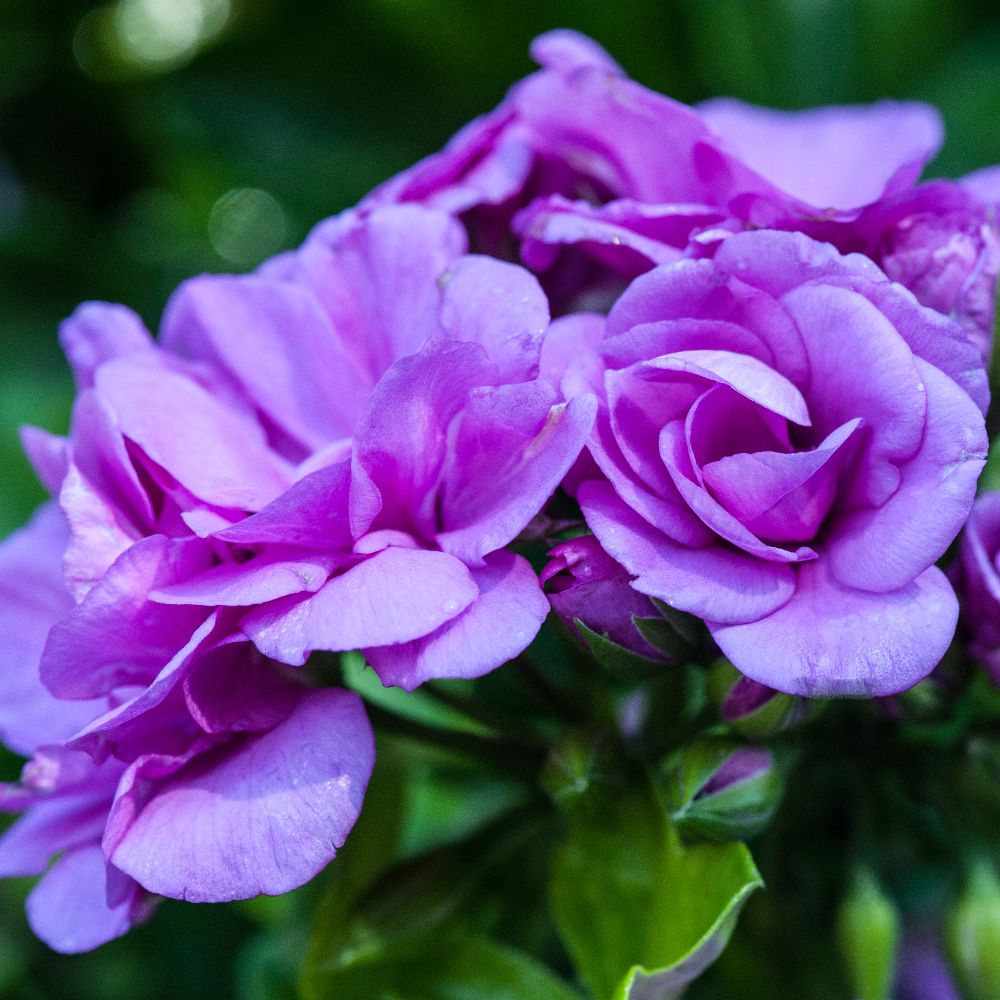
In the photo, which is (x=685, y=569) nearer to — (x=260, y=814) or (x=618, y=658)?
(x=618, y=658)

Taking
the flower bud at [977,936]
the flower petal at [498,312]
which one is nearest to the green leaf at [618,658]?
the flower petal at [498,312]

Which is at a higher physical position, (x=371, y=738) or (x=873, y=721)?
(x=371, y=738)

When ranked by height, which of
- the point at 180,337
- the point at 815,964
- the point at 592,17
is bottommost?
the point at 815,964

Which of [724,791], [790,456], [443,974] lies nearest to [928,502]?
[790,456]

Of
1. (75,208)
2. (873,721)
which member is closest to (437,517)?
(873,721)

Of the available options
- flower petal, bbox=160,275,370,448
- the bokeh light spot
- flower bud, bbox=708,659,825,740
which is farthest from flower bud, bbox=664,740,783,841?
the bokeh light spot

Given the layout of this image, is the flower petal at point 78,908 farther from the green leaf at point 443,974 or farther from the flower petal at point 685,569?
the flower petal at point 685,569

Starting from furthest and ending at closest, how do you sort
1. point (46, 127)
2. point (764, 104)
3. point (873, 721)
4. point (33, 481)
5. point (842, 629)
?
point (46, 127)
point (764, 104)
point (33, 481)
point (873, 721)
point (842, 629)

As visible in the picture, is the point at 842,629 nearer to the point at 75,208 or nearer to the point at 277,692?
the point at 277,692
